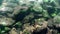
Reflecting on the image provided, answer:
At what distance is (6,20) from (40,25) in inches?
48.6

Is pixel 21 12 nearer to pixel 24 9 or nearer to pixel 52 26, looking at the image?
pixel 24 9

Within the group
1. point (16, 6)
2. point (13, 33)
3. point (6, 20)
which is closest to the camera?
point (13, 33)

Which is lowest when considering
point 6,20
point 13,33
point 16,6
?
point 13,33

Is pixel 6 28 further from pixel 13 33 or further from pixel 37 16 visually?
pixel 37 16

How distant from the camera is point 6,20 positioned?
16.8ft

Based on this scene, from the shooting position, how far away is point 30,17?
203 inches

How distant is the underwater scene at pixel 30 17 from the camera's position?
15.6ft

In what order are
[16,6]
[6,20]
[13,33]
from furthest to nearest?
[16,6]
[6,20]
[13,33]

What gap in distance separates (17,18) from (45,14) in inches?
41.0

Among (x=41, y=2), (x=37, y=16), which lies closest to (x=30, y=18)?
(x=37, y=16)

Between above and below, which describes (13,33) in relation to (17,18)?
below

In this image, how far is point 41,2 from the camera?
6035 millimetres

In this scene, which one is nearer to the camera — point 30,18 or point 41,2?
point 30,18

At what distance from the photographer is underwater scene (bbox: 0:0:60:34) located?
4.75 metres
